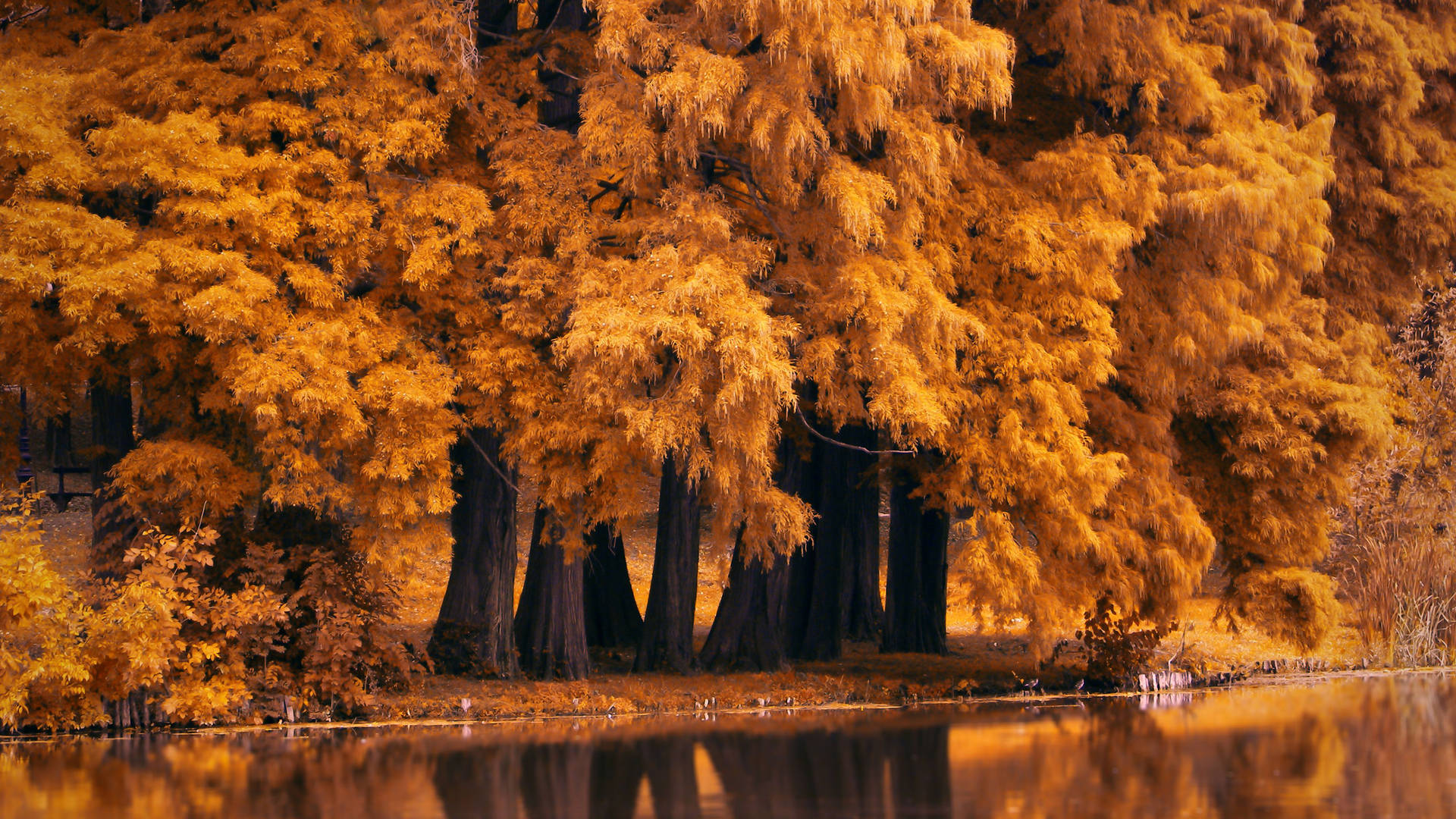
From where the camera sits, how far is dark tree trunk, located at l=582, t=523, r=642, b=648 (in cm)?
2466

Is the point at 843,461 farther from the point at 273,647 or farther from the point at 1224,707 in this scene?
the point at 273,647

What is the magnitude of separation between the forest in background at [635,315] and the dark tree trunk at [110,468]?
2.8 inches

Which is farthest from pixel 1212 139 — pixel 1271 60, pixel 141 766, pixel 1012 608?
pixel 141 766

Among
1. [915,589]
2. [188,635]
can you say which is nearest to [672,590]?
[915,589]

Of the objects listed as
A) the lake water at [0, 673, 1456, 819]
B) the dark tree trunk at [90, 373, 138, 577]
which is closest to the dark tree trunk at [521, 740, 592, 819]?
the lake water at [0, 673, 1456, 819]

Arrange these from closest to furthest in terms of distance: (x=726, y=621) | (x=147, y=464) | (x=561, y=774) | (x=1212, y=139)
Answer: (x=561, y=774), (x=147, y=464), (x=1212, y=139), (x=726, y=621)

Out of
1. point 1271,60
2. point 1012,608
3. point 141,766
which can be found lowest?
point 141,766

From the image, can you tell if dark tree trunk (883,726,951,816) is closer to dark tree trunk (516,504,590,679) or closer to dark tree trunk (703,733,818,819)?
dark tree trunk (703,733,818,819)

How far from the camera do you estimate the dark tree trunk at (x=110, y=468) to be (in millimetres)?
17500

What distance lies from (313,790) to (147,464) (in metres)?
6.19

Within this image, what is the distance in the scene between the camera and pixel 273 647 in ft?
55.9

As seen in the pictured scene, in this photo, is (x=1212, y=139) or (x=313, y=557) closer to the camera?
(x=313, y=557)

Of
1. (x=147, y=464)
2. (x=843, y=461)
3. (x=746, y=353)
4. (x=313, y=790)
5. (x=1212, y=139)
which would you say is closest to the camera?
(x=313, y=790)

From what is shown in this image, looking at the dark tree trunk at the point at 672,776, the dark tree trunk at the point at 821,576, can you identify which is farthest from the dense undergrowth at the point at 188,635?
the dark tree trunk at the point at 821,576
